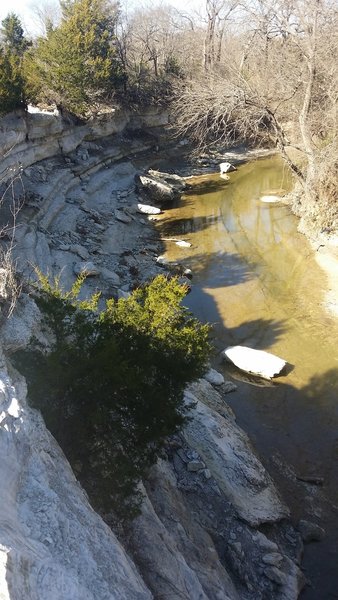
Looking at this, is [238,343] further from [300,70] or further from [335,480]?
[300,70]

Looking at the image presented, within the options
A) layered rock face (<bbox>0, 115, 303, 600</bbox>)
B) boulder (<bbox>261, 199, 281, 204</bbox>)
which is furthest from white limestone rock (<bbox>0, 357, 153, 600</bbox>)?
boulder (<bbox>261, 199, 281, 204</bbox>)

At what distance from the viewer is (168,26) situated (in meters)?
38.5

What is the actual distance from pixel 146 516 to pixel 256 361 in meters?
7.06

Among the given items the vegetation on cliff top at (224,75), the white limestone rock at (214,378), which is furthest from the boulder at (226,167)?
the white limestone rock at (214,378)

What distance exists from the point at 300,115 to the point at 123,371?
57.1 feet

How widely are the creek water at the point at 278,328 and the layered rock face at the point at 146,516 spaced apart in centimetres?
59

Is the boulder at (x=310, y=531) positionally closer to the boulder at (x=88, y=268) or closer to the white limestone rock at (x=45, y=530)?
the white limestone rock at (x=45, y=530)

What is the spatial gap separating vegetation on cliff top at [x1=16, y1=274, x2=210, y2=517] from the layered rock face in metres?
0.45

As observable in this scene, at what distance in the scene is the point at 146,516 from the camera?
6184 mm

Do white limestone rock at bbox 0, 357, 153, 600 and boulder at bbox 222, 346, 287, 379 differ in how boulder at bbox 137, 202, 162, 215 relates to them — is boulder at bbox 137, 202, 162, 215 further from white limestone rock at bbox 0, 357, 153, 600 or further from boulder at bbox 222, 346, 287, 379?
white limestone rock at bbox 0, 357, 153, 600

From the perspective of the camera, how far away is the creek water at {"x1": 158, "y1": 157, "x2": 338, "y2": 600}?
9.56 m

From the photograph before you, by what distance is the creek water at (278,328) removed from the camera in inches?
376

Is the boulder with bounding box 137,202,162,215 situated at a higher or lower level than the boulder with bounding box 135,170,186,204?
lower

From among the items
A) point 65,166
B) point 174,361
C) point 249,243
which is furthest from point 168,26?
point 174,361
